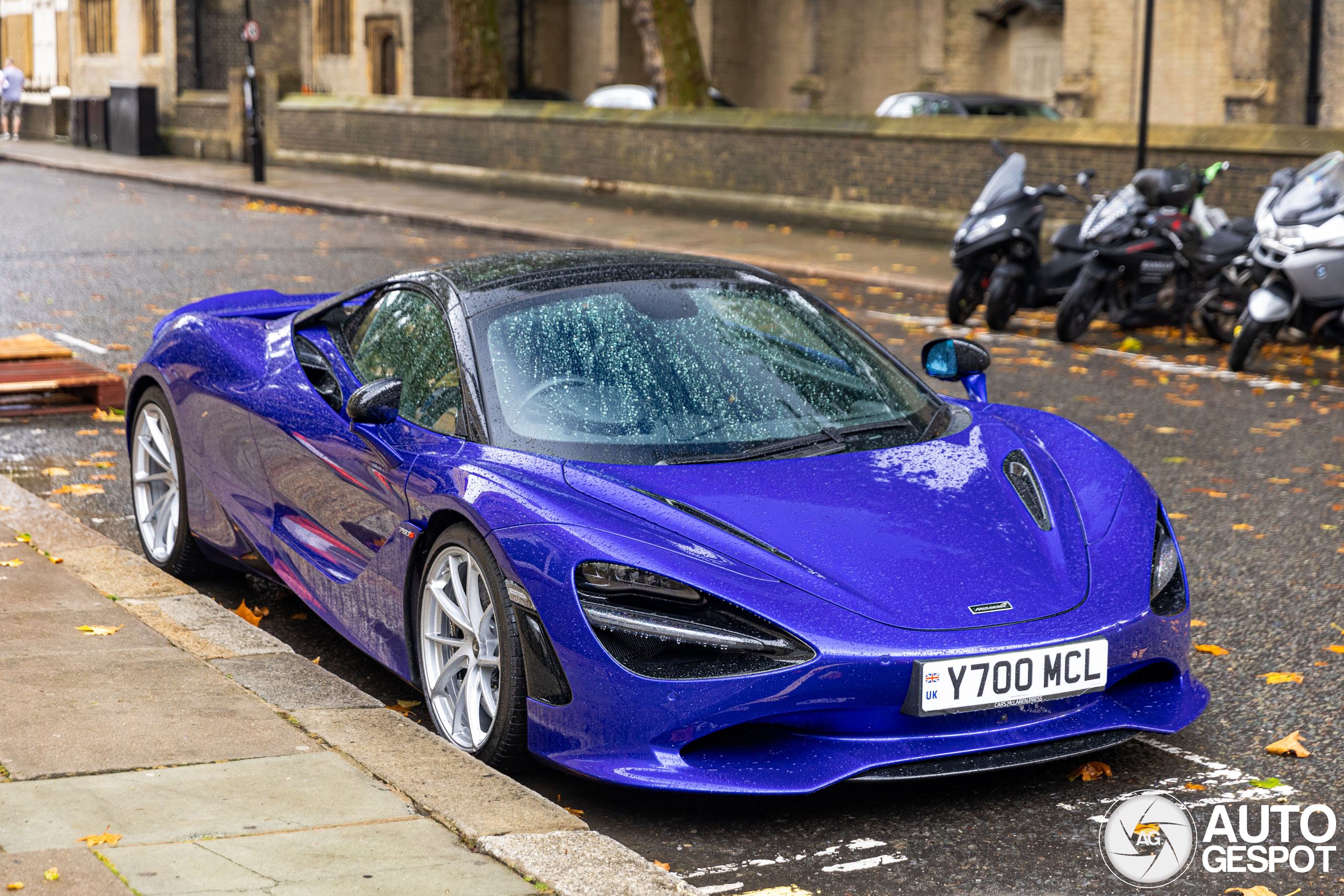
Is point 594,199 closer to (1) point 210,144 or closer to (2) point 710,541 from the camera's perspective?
(1) point 210,144

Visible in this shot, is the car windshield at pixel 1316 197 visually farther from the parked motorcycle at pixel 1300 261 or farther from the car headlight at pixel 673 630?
the car headlight at pixel 673 630

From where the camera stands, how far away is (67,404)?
915cm

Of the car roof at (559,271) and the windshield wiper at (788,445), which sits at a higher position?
the car roof at (559,271)

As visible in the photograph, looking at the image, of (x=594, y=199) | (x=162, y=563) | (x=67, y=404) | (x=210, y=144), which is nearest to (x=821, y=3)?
(x=210, y=144)

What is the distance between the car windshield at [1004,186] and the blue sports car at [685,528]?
7.96m

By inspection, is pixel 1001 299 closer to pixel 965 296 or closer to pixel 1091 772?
pixel 965 296

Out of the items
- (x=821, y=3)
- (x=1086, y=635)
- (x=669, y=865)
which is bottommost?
(x=669, y=865)

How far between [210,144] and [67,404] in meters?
27.2

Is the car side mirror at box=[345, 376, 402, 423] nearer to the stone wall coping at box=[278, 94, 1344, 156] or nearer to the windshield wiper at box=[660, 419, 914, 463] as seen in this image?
the windshield wiper at box=[660, 419, 914, 463]

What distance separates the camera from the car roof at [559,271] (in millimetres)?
4867

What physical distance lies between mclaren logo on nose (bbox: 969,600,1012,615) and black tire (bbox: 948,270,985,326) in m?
9.56

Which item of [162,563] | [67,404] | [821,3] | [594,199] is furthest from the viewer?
[821,3]

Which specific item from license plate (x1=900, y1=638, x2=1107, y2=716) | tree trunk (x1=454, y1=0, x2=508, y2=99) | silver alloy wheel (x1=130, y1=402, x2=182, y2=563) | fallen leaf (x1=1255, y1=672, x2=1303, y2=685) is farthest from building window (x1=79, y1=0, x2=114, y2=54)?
license plate (x1=900, y1=638, x2=1107, y2=716)

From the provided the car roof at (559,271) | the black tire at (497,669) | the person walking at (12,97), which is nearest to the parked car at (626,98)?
the person walking at (12,97)
